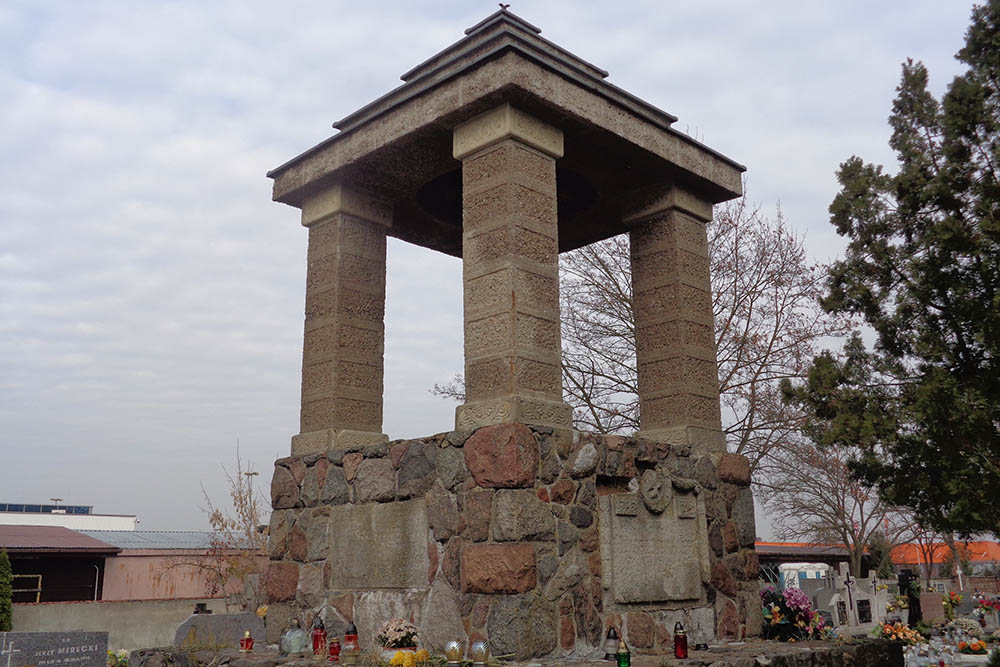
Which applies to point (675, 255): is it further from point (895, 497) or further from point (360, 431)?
point (895, 497)

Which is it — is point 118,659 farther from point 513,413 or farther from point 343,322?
point 513,413

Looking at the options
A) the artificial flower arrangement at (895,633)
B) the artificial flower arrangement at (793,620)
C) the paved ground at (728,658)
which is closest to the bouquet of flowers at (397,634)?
the paved ground at (728,658)

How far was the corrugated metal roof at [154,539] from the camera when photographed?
26.9m

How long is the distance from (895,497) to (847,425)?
1.19 m

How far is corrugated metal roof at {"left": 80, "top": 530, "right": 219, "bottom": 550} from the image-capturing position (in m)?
26.9

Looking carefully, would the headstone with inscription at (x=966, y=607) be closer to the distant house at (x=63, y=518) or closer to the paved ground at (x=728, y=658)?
the paved ground at (x=728, y=658)

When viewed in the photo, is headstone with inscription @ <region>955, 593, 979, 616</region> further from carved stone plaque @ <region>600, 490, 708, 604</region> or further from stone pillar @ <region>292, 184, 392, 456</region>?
stone pillar @ <region>292, 184, 392, 456</region>

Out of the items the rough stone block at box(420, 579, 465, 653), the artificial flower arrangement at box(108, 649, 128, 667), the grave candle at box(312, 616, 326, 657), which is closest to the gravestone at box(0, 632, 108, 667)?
the artificial flower arrangement at box(108, 649, 128, 667)

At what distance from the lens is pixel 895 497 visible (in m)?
12.2

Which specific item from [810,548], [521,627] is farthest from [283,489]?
[810,548]

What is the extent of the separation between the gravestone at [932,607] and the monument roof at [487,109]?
585 inches

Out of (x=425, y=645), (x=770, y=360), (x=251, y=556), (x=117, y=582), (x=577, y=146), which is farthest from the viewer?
(x=117, y=582)

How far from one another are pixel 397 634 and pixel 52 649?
5.44 m

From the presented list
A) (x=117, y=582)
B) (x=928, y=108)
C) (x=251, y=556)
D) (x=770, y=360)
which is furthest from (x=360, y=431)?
(x=117, y=582)
